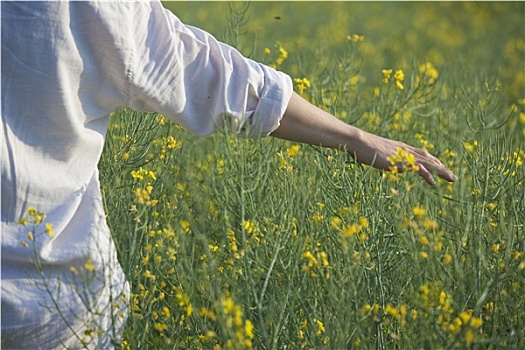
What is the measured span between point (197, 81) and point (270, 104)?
17 centimetres

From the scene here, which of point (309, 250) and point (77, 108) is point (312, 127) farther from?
point (77, 108)

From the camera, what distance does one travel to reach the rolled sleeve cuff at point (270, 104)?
79.8 inches

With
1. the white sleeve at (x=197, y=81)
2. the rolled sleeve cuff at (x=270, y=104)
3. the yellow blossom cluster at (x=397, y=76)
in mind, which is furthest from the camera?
the yellow blossom cluster at (x=397, y=76)

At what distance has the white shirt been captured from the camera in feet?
5.90

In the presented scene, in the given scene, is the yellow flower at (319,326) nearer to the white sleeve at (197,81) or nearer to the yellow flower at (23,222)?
the white sleeve at (197,81)

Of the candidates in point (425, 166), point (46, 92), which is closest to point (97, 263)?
A: point (46, 92)

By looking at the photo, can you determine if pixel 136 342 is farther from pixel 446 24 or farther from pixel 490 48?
pixel 446 24

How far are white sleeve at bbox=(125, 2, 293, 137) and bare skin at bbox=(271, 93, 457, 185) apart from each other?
5 cm

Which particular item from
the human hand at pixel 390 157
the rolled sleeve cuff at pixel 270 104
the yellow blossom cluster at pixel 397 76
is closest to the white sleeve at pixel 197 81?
the rolled sleeve cuff at pixel 270 104

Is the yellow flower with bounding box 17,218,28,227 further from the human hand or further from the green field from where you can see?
the human hand

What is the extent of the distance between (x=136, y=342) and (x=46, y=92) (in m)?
0.60

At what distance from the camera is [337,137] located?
2.10 m

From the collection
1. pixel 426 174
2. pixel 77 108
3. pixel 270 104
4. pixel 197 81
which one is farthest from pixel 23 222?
pixel 426 174

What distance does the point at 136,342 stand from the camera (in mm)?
2033
